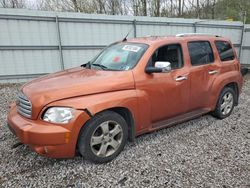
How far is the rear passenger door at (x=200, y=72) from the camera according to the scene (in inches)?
154

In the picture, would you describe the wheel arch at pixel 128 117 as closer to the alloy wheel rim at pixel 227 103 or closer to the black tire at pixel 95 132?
the black tire at pixel 95 132

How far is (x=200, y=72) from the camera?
399cm

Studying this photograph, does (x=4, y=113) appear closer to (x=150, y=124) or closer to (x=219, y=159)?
(x=150, y=124)

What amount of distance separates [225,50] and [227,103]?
3.74 feet

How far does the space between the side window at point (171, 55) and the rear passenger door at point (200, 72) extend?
0.81 feet

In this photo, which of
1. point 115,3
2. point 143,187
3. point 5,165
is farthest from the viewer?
point 115,3

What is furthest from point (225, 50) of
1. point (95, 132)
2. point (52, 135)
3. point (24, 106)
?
point (24, 106)

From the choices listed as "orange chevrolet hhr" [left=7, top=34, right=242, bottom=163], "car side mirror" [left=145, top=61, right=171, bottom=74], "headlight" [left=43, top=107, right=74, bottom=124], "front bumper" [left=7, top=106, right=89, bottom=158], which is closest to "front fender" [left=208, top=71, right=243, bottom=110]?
"orange chevrolet hhr" [left=7, top=34, right=242, bottom=163]

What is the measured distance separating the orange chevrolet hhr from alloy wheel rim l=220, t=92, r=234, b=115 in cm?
10

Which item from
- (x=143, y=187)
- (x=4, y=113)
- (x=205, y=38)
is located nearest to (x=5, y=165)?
(x=143, y=187)

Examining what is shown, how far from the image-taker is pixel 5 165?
9.86 ft

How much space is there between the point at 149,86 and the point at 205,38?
1.89 m

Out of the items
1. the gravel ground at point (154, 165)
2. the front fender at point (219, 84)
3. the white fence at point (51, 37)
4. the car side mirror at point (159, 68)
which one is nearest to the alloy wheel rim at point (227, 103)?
the front fender at point (219, 84)

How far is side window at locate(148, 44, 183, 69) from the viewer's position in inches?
143
